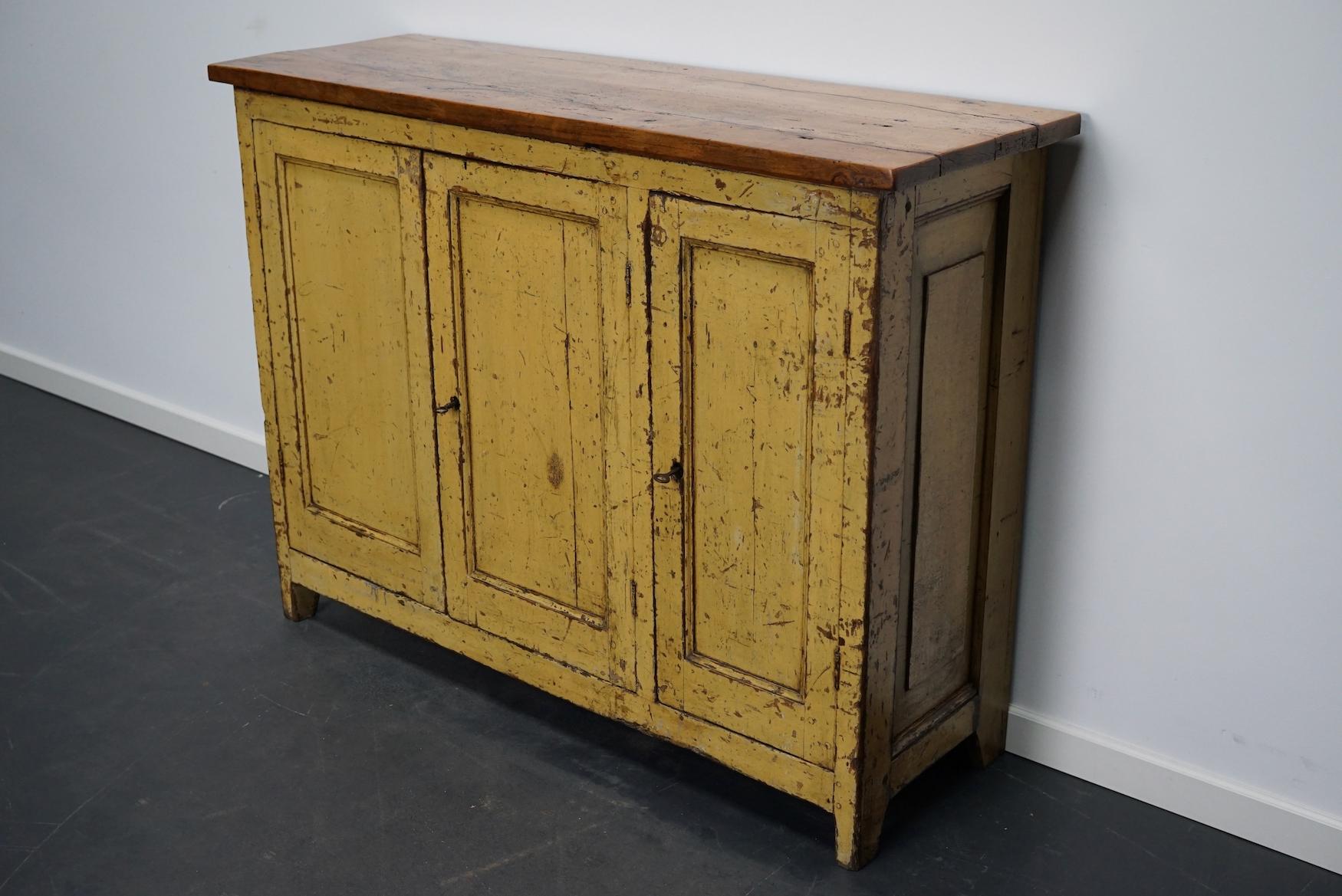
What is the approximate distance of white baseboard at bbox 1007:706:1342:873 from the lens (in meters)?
2.51

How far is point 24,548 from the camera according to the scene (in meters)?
3.69

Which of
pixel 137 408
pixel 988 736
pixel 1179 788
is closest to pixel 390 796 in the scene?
pixel 988 736

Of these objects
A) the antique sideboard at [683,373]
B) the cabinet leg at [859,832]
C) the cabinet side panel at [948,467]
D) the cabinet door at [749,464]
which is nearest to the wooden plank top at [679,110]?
the antique sideboard at [683,373]

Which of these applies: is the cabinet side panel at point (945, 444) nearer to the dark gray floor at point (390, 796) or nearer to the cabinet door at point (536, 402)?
the dark gray floor at point (390, 796)

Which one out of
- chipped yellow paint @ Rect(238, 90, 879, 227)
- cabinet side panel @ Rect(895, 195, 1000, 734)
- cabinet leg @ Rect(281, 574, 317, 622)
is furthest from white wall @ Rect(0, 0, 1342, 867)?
cabinet leg @ Rect(281, 574, 317, 622)

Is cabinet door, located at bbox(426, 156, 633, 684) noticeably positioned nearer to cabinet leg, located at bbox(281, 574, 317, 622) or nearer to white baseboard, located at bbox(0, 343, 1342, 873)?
cabinet leg, located at bbox(281, 574, 317, 622)

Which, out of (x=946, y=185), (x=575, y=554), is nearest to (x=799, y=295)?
(x=946, y=185)

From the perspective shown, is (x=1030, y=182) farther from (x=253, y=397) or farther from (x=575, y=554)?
(x=253, y=397)

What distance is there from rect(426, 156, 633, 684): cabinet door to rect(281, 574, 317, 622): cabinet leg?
0.58 m

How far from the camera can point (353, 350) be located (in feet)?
9.80

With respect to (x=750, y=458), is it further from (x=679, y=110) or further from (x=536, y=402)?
(x=679, y=110)

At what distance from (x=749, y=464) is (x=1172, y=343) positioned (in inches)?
30.0

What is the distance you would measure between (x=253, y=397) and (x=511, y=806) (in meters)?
1.92

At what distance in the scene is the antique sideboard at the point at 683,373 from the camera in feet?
7.39
